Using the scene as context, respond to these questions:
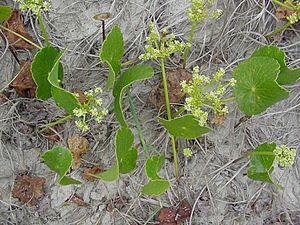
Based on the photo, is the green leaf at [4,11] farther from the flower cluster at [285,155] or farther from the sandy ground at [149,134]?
the flower cluster at [285,155]

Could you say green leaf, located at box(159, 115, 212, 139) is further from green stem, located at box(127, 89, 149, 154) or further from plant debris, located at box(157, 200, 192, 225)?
plant debris, located at box(157, 200, 192, 225)

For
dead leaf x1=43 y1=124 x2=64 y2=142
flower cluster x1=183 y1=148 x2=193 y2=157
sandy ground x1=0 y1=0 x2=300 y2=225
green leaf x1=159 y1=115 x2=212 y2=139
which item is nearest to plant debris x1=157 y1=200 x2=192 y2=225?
sandy ground x1=0 y1=0 x2=300 y2=225

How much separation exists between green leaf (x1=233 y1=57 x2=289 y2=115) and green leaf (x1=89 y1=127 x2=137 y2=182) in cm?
31

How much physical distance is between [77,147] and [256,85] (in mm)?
597

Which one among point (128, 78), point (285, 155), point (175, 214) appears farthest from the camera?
point (175, 214)

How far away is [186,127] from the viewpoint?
4.08 ft

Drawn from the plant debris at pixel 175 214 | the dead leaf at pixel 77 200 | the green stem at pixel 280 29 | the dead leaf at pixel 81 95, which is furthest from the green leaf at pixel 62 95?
the green stem at pixel 280 29

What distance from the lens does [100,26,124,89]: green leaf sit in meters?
1.32

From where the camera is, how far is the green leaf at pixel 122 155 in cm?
123

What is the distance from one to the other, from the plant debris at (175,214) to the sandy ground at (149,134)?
2 cm

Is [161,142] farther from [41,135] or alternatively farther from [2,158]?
[2,158]

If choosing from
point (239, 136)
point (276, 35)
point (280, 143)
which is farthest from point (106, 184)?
point (276, 35)

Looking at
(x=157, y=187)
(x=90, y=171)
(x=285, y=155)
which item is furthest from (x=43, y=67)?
(x=285, y=155)

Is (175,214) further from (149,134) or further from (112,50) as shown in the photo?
(112,50)
